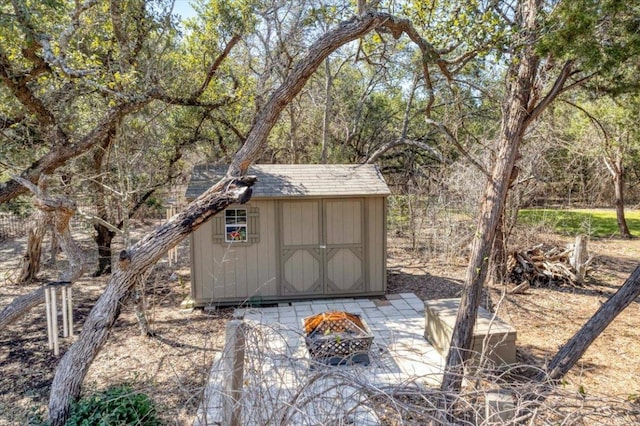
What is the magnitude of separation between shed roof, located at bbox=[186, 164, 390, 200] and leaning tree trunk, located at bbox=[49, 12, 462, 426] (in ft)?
10.3

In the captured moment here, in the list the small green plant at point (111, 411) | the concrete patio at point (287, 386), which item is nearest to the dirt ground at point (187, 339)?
the small green plant at point (111, 411)

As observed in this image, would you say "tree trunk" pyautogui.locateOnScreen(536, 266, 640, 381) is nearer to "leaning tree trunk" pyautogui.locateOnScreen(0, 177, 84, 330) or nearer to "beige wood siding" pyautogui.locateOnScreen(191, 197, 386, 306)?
"beige wood siding" pyautogui.locateOnScreen(191, 197, 386, 306)

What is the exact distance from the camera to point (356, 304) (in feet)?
23.0

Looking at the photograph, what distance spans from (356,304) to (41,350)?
472 cm

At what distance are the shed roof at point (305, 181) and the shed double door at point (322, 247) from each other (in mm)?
243

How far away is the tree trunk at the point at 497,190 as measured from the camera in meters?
3.93

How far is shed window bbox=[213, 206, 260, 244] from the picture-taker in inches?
271

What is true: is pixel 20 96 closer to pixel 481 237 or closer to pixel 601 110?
pixel 481 237

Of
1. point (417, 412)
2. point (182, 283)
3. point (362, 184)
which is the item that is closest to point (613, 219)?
point (362, 184)

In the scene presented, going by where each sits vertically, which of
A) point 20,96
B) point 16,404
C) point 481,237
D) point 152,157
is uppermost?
point 20,96

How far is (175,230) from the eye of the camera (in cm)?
348

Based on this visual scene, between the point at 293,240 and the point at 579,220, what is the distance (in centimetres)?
1248

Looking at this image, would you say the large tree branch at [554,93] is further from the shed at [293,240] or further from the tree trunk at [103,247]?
the tree trunk at [103,247]

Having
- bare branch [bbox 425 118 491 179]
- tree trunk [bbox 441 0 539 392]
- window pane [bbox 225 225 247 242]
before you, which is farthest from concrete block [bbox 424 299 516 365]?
window pane [bbox 225 225 247 242]
